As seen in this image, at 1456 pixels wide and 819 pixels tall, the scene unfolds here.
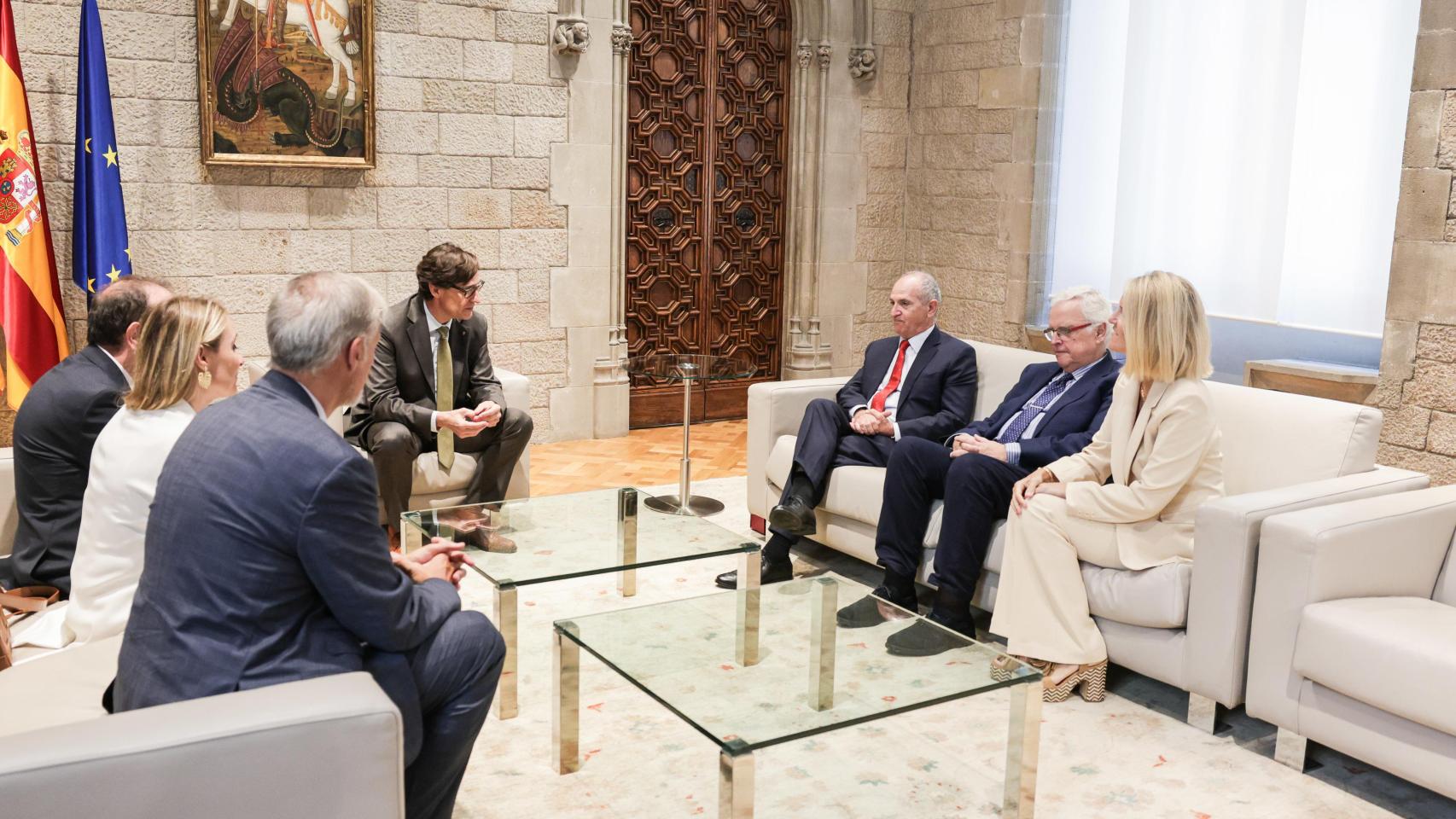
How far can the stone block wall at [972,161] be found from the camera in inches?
283

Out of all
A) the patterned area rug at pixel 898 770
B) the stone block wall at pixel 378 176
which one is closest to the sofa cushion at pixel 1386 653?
the patterned area rug at pixel 898 770

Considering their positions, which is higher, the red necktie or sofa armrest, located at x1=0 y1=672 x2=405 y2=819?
Result: the red necktie

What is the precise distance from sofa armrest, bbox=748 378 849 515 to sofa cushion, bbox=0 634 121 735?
272 cm

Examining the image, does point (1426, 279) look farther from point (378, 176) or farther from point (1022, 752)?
point (378, 176)

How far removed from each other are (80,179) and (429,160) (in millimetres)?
1672

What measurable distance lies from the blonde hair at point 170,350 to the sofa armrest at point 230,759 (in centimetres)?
94

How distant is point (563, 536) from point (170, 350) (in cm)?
146

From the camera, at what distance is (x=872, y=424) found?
453 centimetres

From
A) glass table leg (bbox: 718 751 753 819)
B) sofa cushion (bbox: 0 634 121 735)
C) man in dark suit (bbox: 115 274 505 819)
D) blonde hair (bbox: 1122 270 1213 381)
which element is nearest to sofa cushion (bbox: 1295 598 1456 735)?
blonde hair (bbox: 1122 270 1213 381)

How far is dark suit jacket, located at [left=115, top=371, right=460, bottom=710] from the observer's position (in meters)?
1.96

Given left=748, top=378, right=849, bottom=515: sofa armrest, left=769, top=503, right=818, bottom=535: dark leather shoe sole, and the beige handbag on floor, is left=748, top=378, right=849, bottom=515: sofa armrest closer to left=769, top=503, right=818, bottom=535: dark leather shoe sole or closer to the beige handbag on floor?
left=769, top=503, right=818, bottom=535: dark leather shoe sole

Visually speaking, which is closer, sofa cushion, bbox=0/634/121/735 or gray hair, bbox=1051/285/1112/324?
sofa cushion, bbox=0/634/121/735

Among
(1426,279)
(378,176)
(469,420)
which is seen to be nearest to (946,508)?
(469,420)

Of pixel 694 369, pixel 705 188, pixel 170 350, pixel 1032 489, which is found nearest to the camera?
pixel 170 350
